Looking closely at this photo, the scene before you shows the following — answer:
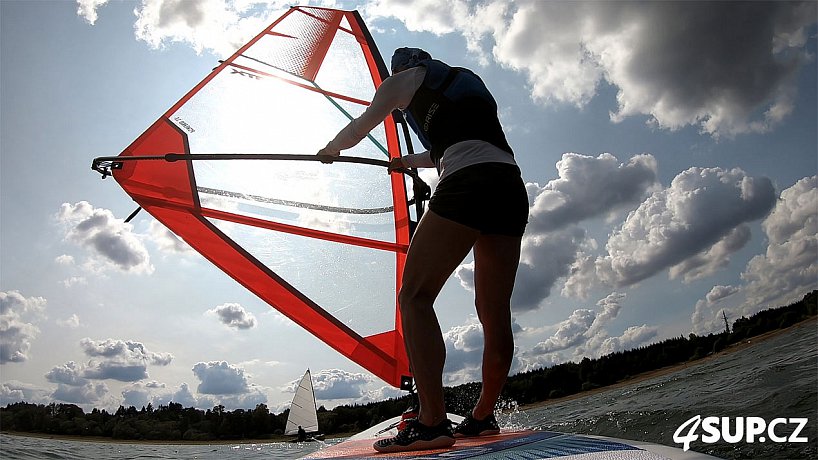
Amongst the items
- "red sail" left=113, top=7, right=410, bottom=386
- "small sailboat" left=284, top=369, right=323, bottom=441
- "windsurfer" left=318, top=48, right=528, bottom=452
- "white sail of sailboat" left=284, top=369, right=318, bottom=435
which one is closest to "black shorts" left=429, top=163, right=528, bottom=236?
"windsurfer" left=318, top=48, right=528, bottom=452

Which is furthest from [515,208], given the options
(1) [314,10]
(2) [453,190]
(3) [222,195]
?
(1) [314,10]

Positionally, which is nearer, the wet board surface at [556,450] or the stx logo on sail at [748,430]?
the wet board surface at [556,450]

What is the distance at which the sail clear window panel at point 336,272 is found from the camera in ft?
13.3

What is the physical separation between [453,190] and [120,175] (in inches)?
105

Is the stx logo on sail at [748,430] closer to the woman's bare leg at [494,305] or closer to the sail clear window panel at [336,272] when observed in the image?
the sail clear window panel at [336,272]

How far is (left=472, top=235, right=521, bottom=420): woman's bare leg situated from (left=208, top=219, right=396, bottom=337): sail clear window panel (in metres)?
1.88

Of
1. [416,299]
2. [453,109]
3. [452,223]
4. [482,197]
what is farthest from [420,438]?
[453,109]

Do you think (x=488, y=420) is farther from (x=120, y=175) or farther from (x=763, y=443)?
(x=763, y=443)

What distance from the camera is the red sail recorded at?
3.88 metres

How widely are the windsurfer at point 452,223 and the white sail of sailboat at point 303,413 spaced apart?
40.9 meters

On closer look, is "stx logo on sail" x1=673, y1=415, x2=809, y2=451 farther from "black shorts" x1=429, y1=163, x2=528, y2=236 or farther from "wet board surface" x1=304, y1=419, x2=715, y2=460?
"black shorts" x1=429, y1=163, x2=528, y2=236

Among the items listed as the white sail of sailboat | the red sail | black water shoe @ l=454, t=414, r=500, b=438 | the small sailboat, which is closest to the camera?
black water shoe @ l=454, t=414, r=500, b=438

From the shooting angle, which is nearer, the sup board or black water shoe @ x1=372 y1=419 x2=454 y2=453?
the sup board

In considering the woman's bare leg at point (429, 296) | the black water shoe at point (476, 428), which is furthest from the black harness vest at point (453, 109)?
the black water shoe at point (476, 428)
